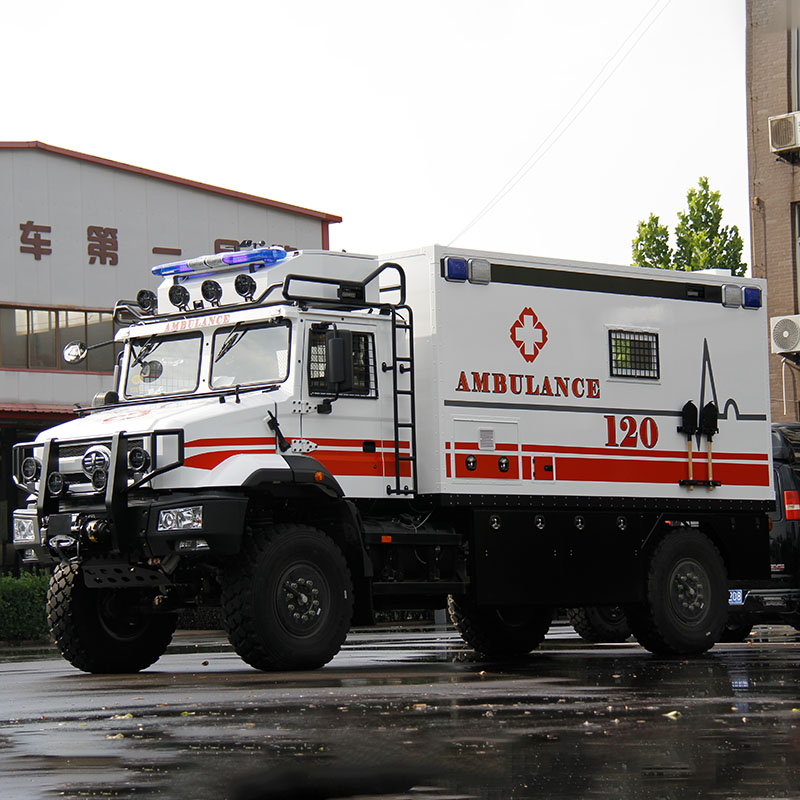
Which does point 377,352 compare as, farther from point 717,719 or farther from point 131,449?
point 717,719

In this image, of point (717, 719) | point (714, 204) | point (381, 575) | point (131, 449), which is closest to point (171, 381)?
point (131, 449)

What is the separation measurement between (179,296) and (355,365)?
1.84 metres

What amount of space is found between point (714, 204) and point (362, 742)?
40.0m

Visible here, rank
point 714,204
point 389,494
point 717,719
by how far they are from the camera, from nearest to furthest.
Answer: point 717,719 → point 389,494 → point 714,204

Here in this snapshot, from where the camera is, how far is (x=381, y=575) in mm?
14922

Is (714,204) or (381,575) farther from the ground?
(714,204)

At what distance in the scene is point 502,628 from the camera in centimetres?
1727

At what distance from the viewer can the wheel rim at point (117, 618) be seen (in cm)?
1482

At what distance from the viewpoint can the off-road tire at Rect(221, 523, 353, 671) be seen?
13.4 m

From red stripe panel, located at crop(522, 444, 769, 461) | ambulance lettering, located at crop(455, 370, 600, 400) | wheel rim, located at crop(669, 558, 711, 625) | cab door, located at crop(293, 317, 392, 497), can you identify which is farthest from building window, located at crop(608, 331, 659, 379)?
cab door, located at crop(293, 317, 392, 497)

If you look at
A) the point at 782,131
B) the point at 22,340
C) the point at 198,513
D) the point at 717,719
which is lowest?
the point at 717,719

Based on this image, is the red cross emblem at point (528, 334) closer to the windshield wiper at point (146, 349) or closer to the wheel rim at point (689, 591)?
the wheel rim at point (689, 591)

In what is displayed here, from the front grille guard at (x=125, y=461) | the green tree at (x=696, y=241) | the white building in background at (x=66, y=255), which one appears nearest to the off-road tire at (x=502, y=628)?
the front grille guard at (x=125, y=461)

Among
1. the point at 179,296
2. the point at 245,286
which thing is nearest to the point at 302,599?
the point at 245,286
